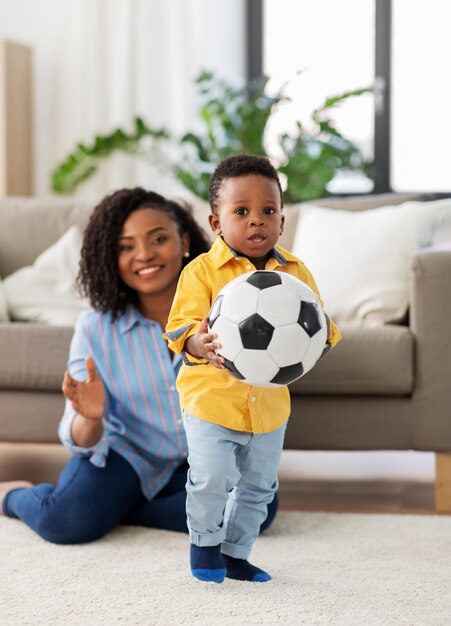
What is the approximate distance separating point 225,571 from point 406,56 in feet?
13.1

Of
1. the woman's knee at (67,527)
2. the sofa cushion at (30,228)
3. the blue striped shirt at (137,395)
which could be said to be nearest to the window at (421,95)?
the sofa cushion at (30,228)

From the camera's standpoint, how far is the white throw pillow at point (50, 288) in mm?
2902

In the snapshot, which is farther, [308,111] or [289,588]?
[308,111]

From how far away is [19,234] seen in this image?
320 centimetres

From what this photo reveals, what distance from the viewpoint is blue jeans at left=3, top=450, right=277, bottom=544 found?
2.03 m

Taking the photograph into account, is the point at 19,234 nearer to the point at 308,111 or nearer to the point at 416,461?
the point at 416,461

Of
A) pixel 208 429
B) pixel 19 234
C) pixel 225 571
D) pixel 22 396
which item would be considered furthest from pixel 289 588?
pixel 19 234

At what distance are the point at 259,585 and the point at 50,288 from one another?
1.54 m

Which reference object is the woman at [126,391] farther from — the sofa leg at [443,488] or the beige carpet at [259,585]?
the sofa leg at [443,488]

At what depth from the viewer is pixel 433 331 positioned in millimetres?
2334

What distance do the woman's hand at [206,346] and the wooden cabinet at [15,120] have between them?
11.6 feet

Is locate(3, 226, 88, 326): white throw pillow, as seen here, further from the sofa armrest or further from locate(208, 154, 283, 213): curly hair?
locate(208, 154, 283, 213): curly hair

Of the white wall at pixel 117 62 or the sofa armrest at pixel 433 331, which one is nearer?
the sofa armrest at pixel 433 331

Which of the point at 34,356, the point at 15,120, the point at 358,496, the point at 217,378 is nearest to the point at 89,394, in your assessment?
the point at 217,378
